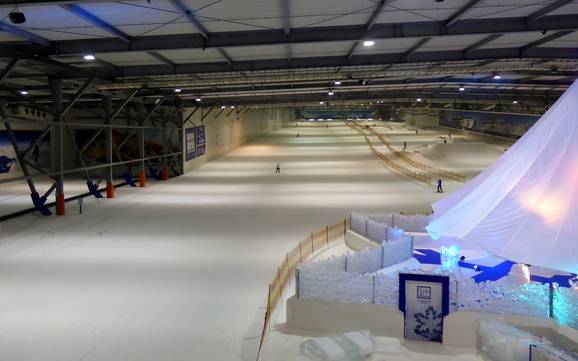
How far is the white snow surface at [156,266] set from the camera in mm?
9336

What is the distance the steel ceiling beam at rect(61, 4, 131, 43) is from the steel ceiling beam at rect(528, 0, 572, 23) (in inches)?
483

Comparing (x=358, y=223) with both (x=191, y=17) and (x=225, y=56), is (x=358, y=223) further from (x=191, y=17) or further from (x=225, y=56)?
(x=191, y=17)

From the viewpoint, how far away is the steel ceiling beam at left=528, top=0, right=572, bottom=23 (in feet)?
41.7

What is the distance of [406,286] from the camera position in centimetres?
967

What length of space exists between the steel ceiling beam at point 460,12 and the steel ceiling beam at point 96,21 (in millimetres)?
9881

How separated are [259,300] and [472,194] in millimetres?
5480

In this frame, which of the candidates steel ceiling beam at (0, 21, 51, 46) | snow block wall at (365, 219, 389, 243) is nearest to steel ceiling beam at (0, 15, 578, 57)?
steel ceiling beam at (0, 21, 51, 46)

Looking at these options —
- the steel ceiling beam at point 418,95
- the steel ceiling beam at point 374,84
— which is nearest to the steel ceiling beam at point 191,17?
the steel ceiling beam at point 374,84

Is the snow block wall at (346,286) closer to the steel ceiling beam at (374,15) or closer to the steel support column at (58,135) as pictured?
the steel ceiling beam at (374,15)

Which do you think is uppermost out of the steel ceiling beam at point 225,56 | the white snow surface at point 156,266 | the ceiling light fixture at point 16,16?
the steel ceiling beam at point 225,56

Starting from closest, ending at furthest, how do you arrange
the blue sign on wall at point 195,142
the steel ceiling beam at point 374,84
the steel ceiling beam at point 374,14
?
the steel ceiling beam at point 374,14
the steel ceiling beam at point 374,84
the blue sign on wall at point 195,142

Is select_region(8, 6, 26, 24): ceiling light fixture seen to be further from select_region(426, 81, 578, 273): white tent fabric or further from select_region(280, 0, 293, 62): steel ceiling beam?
select_region(426, 81, 578, 273): white tent fabric

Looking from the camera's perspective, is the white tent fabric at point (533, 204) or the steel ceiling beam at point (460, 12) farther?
the steel ceiling beam at point (460, 12)

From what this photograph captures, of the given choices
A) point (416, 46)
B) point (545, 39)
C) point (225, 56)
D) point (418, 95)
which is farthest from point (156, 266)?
point (418, 95)
